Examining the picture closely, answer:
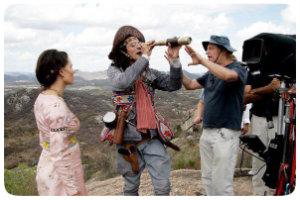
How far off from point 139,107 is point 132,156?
0.47m

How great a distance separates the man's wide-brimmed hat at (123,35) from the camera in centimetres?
290

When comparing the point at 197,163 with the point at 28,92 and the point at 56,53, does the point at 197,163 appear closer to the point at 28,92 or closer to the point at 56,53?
the point at 28,92

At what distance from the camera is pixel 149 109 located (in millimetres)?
2896

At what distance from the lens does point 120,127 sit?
2.79 metres

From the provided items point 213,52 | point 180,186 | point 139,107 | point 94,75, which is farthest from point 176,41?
point 94,75

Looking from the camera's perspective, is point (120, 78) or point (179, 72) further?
point (179, 72)

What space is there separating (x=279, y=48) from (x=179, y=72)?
0.92m

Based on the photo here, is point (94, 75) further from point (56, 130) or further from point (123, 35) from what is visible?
point (56, 130)

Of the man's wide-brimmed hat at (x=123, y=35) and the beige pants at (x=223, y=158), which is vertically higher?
the man's wide-brimmed hat at (x=123, y=35)

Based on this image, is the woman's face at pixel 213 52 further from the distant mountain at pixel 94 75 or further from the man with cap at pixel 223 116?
the distant mountain at pixel 94 75

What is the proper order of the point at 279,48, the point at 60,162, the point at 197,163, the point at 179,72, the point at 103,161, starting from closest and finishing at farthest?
1. the point at 60,162
2. the point at 279,48
3. the point at 179,72
4. the point at 197,163
5. the point at 103,161

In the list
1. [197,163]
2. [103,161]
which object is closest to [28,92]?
[103,161]

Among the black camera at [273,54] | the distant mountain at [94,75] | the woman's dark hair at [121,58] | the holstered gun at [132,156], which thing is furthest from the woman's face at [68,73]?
the black camera at [273,54]

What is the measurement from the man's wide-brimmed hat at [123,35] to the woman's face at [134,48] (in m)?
0.06
